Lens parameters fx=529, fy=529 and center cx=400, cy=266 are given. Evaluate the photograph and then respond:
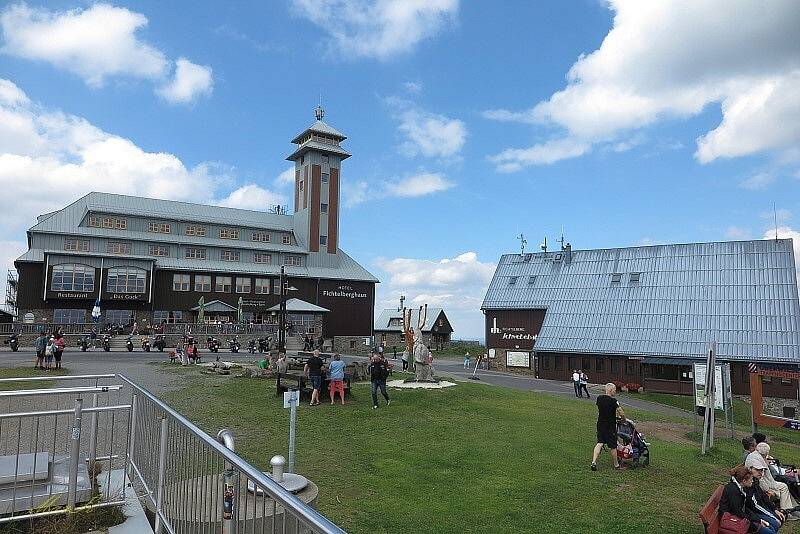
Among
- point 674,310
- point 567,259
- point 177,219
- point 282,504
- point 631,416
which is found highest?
point 177,219

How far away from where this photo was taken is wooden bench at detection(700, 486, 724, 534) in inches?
300

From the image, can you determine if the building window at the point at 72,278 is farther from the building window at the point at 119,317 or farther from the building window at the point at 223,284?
the building window at the point at 223,284

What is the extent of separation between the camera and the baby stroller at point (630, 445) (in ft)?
37.8

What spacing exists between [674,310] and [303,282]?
38.7m

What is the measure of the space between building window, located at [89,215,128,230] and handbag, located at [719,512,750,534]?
2272 inches

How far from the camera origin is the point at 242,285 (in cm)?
5794

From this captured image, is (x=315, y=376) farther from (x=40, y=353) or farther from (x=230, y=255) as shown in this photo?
(x=230, y=255)

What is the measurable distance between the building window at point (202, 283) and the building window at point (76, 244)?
10377 millimetres

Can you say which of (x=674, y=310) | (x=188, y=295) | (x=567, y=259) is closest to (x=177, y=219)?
(x=188, y=295)

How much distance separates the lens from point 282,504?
2768 millimetres

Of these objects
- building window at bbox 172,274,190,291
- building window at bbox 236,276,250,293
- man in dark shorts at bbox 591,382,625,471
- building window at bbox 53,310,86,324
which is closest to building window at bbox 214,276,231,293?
building window at bbox 236,276,250,293

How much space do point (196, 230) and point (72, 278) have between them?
13.8 m

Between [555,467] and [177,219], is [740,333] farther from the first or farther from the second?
[177,219]

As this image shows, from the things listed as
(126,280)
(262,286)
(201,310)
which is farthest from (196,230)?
(201,310)
